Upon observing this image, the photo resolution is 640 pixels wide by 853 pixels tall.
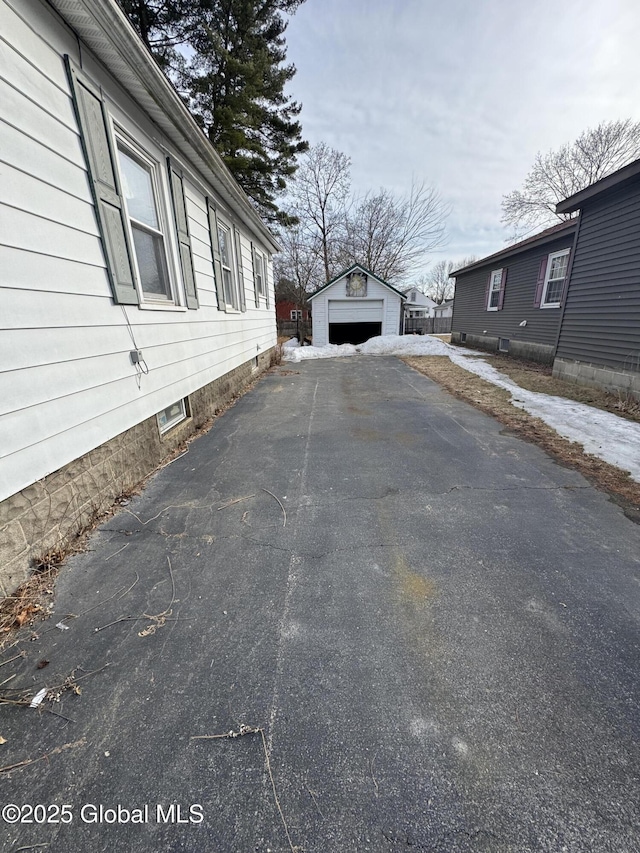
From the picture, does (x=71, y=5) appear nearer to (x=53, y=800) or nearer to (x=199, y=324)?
(x=199, y=324)

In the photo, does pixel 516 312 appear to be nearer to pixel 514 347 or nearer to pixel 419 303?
pixel 514 347

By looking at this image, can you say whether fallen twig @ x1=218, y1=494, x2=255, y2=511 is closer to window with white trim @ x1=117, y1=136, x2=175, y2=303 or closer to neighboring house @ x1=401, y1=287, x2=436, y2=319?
window with white trim @ x1=117, y1=136, x2=175, y2=303

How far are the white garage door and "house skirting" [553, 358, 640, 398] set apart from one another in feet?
32.7

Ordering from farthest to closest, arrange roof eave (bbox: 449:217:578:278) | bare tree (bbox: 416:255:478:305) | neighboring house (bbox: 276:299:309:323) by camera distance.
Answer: bare tree (bbox: 416:255:478:305)
neighboring house (bbox: 276:299:309:323)
roof eave (bbox: 449:217:578:278)

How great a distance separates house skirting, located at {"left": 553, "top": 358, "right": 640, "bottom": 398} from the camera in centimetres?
562

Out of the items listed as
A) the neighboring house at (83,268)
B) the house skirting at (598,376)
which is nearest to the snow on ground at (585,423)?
the house skirting at (598,376)

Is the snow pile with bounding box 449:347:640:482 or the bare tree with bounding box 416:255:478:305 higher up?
the bare tree with bounding box 416:255:478:305

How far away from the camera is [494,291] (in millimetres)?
12898

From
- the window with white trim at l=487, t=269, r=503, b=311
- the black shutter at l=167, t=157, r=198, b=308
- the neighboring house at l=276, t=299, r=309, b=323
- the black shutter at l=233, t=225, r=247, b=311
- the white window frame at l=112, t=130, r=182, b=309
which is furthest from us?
the neighboring house at l=276, t=299, r=309, b=323

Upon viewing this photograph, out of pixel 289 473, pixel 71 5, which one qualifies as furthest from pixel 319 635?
pixel 71 5

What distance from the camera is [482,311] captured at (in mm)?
13734

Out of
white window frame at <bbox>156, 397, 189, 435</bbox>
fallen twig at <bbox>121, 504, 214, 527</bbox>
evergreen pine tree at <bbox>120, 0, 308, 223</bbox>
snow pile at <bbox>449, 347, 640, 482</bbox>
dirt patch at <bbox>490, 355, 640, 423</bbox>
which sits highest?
evergreen pine tree at <bbox>120, 0, 308, 223</bbox>

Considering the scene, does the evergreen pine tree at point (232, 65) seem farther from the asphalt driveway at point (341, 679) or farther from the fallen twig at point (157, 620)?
the fallen twig at point (157, 620)

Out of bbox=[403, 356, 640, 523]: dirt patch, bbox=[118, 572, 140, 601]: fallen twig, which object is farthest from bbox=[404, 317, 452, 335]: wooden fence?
bbox=[118, 572, 140, 601]: fallen twig
